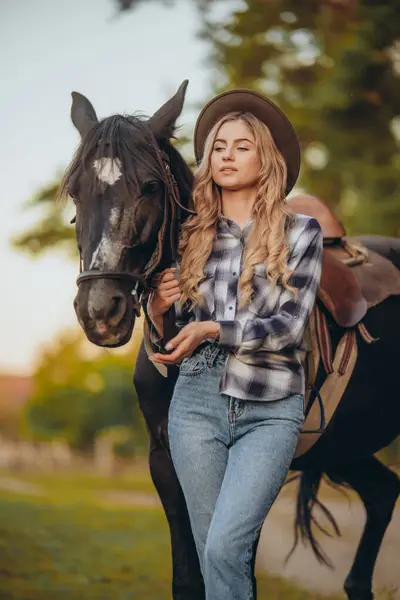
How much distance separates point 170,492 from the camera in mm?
3482

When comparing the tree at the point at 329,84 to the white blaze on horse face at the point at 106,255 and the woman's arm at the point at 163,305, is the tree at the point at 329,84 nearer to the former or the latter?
the woman's arm at the point at 163,305

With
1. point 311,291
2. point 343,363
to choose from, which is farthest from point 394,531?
point 311,291

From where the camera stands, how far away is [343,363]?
3918 mm

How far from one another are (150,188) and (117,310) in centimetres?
45

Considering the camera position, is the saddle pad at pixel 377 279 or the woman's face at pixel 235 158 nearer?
the woman's face at pixel 235 158

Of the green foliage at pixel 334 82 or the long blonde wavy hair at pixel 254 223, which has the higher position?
the green foliage at pixel 334 82

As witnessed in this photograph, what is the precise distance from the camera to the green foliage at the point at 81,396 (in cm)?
1491

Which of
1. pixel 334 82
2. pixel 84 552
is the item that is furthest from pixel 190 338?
pixel 334 82

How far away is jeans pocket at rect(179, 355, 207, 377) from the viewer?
2.76 m

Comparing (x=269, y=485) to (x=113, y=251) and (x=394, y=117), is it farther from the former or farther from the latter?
(x=394, y=117)

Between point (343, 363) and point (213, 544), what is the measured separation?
155cm

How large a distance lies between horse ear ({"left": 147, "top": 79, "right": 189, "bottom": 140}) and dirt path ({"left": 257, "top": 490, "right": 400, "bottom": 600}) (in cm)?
317

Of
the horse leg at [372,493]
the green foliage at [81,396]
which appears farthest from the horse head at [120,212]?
the green foliage at [81,396]

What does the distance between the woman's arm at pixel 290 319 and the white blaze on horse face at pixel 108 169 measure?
583mm
